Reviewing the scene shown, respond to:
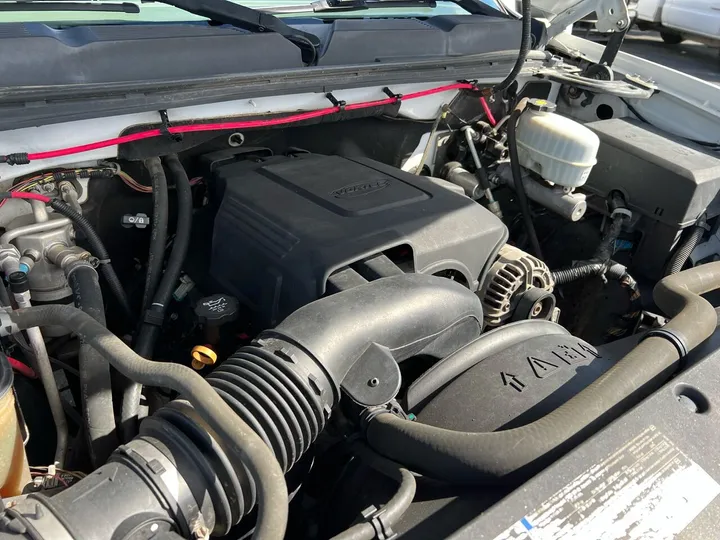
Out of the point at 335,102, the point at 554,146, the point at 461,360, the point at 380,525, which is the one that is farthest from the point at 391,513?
the point at 554,146

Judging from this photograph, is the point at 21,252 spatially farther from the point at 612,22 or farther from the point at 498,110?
the point at 612,22

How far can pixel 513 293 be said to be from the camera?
4.97 ft

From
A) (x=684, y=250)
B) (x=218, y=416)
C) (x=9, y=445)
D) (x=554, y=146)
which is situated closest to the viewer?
(x=218, y=416)

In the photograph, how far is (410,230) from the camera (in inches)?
51.1

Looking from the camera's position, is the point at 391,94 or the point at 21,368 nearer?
the point at 21,368

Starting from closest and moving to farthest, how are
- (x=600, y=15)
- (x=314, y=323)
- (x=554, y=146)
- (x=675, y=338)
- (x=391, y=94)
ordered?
(x=314, y=323)
(x=675, y=338)
(x=391, y=94)
(x=554, y=146)
(x=600, y=15)

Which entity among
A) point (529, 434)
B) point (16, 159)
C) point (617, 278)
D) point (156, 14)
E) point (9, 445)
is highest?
point (156, 14)

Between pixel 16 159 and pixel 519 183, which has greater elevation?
pixel 16 159

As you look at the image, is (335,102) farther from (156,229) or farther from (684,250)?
(684,250)

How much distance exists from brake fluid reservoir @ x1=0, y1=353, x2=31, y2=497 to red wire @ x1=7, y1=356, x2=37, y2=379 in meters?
0.20

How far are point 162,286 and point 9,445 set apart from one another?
1.57 ft

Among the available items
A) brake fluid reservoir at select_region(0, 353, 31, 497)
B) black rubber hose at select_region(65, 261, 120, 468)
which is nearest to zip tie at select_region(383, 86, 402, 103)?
black rubber hose at select_region(65, 261, 120, 468)

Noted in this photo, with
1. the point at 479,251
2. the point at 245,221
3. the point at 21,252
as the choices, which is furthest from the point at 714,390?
the point at 21,252

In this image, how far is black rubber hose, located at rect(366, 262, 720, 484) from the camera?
898 millimetres
